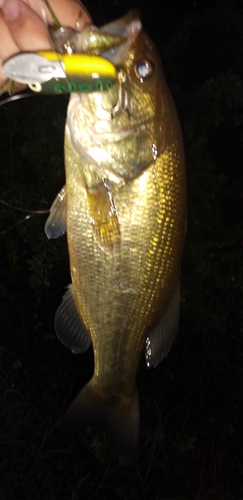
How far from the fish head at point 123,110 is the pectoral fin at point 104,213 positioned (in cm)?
4

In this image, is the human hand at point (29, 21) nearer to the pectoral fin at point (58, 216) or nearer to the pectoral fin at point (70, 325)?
the pectoral fin at point (58, 216)

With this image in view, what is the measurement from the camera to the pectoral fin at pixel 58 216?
1.36 m

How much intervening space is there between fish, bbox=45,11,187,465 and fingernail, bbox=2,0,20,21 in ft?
0.61

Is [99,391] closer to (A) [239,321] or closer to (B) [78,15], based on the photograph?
(B) [78,15]

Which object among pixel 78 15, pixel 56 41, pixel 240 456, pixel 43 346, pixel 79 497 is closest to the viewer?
pixel 56 41

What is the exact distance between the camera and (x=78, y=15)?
121cm

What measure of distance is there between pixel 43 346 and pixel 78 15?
2139 mm

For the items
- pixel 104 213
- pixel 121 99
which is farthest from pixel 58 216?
pixel 121 99

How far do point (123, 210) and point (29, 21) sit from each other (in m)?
0.62

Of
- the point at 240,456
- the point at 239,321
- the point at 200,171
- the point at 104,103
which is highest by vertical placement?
the point at 104,103

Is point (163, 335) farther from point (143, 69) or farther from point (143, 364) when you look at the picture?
point (143, 364)

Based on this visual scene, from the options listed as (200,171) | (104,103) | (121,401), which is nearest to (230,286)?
(200,171)

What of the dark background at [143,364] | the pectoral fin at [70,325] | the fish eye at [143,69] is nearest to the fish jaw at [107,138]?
the fish eye at [143,69]

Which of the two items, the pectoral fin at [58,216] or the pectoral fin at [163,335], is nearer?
the pectoral fin at [58,216]
